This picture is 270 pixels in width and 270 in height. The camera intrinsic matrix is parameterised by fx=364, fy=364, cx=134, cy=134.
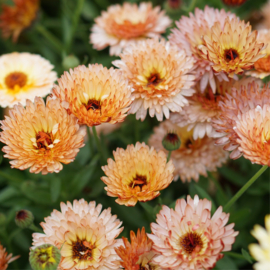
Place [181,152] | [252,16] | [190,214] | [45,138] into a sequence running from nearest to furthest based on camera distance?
[190,214]
[45,138]
[181,152]
[252,16]

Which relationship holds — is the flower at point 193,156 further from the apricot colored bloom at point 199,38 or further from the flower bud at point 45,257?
the flower bud at point 45,257

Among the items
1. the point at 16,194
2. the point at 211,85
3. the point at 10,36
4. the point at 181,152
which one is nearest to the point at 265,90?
the point at 211,85

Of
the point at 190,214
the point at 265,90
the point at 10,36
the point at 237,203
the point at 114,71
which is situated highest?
the point at 10,36

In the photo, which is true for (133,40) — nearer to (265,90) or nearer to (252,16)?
(265,90)

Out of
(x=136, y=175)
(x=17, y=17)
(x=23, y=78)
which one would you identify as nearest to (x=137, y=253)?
(x=136, y=175)

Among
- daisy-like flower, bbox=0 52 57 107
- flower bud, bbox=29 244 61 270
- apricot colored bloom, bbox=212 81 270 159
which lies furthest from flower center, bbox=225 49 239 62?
flower bud, bbox=29 244 61 270

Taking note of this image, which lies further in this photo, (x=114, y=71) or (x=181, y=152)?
(x=181, y=152)
